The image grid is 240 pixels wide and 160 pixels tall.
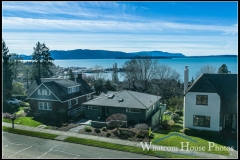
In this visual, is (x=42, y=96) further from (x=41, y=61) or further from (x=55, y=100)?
(x=41, y=61)

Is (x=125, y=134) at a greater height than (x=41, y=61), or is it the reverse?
(x=41, y=61)

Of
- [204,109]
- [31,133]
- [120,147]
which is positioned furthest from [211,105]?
[31,133]

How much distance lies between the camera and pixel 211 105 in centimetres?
2106

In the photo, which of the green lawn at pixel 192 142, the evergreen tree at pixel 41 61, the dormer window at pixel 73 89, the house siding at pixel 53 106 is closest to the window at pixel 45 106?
the house siding at pixel 53 106

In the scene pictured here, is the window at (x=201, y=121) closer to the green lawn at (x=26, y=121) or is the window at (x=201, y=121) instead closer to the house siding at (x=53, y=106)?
the house siding at (x=53, y=106)

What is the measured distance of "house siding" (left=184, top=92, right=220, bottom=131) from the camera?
68.5 feet

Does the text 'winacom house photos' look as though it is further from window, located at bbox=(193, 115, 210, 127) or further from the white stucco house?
window, located at bbox=(193, 115, 210, 127)

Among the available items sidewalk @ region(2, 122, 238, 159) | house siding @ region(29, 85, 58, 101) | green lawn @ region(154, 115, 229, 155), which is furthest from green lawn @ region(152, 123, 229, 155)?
house siding @ region(29, 85, 58, 101)

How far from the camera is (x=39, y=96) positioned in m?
29.1

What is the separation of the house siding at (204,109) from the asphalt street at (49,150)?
8.50m

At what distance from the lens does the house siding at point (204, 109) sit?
20891 mm

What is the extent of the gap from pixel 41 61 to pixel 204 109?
42153mm

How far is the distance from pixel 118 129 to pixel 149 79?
3031 cm

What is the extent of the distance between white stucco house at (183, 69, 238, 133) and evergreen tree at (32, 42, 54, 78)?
129 feet
